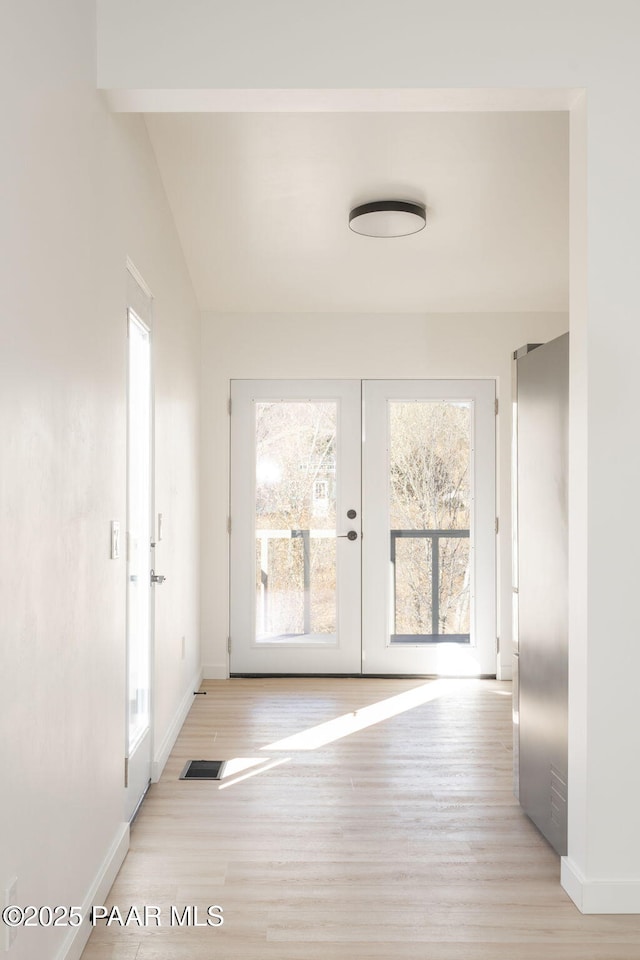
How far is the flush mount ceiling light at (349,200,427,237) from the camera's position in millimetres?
3893

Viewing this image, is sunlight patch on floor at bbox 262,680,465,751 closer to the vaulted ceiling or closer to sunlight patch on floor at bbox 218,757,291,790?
sunlight patch on floor at bbox 218,757,291,790

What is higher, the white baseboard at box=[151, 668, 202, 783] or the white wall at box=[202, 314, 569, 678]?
the white wall at box=[202, 314, 569, 678]

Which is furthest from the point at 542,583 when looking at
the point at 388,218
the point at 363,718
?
the point at 388,218

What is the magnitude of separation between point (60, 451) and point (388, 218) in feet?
8.11

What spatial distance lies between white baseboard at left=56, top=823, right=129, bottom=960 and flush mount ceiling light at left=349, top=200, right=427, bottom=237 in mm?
2856

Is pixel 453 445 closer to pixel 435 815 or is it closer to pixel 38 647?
pixel 435 815

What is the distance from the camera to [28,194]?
69.6 inches

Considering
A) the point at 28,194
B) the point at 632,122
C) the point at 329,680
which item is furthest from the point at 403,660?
the point at 28,194

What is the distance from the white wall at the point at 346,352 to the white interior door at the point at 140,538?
1.90 meters

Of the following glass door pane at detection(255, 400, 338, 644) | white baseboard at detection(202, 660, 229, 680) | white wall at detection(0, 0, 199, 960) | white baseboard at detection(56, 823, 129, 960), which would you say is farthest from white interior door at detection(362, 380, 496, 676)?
white baseboard at detection(56, 823, 129, 960)

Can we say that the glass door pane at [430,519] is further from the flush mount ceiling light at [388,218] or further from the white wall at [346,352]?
the flush mount ceiling light at [388,218]

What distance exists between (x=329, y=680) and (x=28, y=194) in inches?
161

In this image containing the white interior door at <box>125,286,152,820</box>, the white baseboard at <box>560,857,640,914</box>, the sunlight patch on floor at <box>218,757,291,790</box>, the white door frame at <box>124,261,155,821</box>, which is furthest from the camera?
the sunlight patch on floor at <box>218,757,291,790</box>

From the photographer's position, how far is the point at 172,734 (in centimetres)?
396
